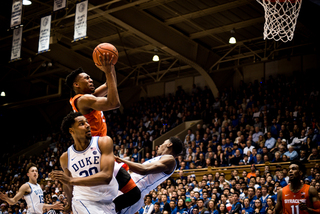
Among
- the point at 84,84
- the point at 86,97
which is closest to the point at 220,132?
the point at 84,84

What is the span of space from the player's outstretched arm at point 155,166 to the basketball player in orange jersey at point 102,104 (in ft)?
0.37

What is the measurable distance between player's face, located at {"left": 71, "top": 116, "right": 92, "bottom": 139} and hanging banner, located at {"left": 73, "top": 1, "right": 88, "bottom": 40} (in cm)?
993

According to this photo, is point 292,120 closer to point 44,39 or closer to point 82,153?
point 44,39

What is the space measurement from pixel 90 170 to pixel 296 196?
4043 mm

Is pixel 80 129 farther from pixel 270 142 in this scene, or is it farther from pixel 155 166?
pixel 270 142

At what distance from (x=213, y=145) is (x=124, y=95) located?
11277mm

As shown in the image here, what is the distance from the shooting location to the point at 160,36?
18.1 m

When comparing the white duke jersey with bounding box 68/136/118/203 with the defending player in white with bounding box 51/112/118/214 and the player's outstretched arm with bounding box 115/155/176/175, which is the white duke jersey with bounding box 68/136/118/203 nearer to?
the defending player in white with bounding box 51/112/118/214

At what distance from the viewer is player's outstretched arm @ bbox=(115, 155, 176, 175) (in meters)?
4.49

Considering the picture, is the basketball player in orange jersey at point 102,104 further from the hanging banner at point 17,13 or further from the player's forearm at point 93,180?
the hanging banner at point 17,13

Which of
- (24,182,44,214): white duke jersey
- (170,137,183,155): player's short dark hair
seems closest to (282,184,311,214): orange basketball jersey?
(170,137,183,155): player's short dark hair

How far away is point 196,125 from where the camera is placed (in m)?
19.2

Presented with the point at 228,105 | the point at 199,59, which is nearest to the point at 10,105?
the point at 199,59

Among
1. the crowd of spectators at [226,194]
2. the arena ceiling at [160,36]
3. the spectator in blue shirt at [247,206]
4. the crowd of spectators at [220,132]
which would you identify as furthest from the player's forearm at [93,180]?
the arena ceiling at [160,36]
